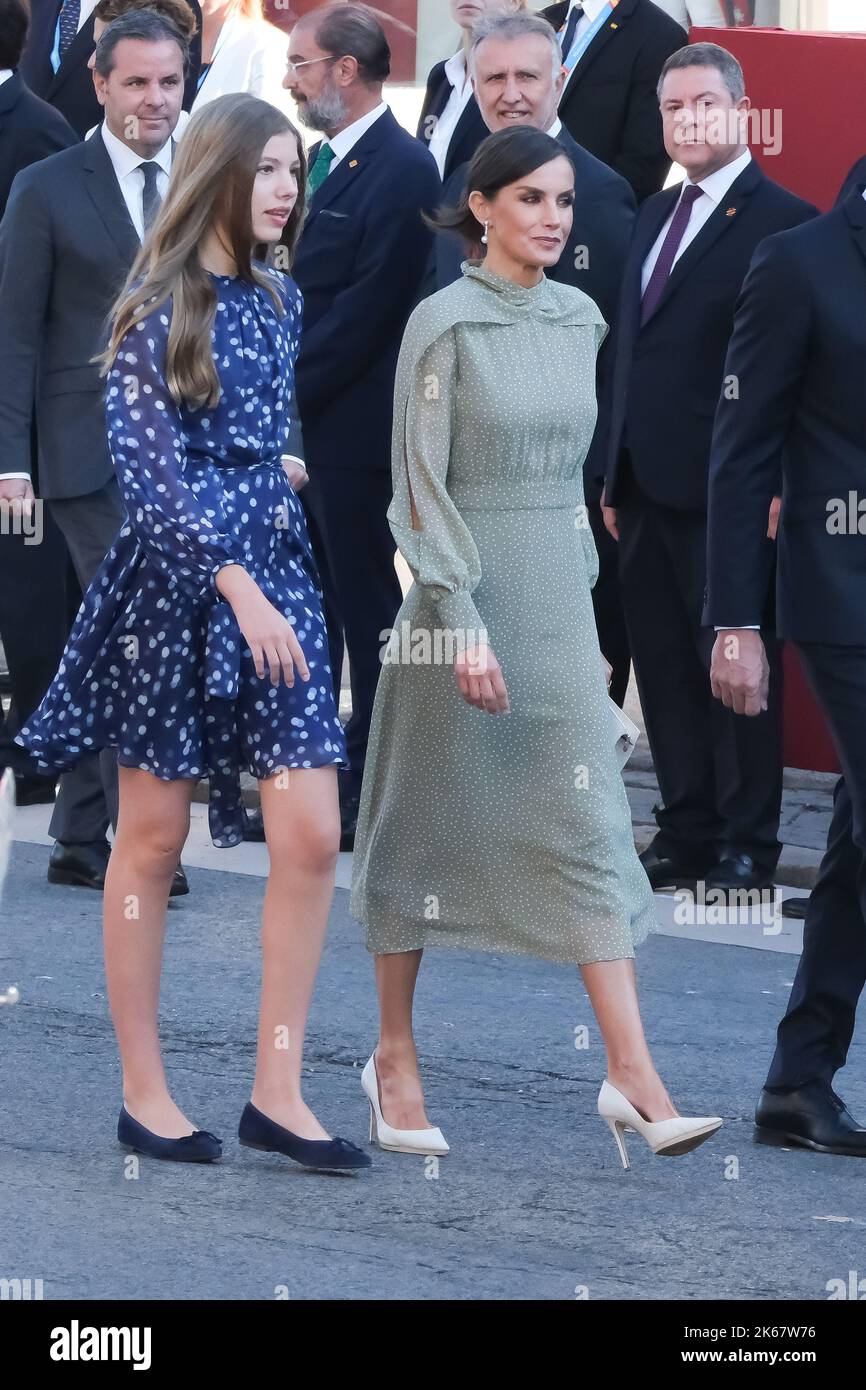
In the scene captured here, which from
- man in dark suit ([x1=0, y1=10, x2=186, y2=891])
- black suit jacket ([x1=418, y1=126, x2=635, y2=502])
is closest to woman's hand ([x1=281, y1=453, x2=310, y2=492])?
man in dark suit ([x1=0, y1=10, x2=186, y2=891])

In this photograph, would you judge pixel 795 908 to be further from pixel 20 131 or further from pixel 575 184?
pixel 20 131

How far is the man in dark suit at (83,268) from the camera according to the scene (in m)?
6.93

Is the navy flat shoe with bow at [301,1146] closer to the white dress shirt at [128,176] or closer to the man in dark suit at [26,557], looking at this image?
the white dress shirt at [128,176]

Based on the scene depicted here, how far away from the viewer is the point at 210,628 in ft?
15.5

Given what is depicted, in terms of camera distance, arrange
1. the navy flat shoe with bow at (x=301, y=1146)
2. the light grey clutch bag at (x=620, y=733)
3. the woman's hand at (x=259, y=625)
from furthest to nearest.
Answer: the light grey clutch bag at (x=620, y=733) → the navy flat shoe with bow at (x=301, y=1146) → the woman's hand at (x=259, y=625)

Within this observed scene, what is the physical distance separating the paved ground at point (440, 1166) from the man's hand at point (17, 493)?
1155 mm

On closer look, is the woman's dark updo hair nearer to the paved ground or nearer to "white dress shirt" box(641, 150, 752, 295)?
the paved ground

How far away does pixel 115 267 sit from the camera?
6922 millimetres

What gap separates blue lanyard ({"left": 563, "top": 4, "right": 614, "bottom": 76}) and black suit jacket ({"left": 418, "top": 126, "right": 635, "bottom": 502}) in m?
0.96

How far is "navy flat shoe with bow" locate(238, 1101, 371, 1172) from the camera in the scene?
478 cm

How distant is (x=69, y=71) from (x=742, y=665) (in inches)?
208

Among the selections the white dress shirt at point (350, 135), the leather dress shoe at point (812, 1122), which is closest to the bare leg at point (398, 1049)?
the leather dress shoe at point (812, 1122)

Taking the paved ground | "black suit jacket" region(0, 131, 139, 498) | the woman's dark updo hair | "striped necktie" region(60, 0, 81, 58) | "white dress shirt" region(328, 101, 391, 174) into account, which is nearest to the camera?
the paved ground
